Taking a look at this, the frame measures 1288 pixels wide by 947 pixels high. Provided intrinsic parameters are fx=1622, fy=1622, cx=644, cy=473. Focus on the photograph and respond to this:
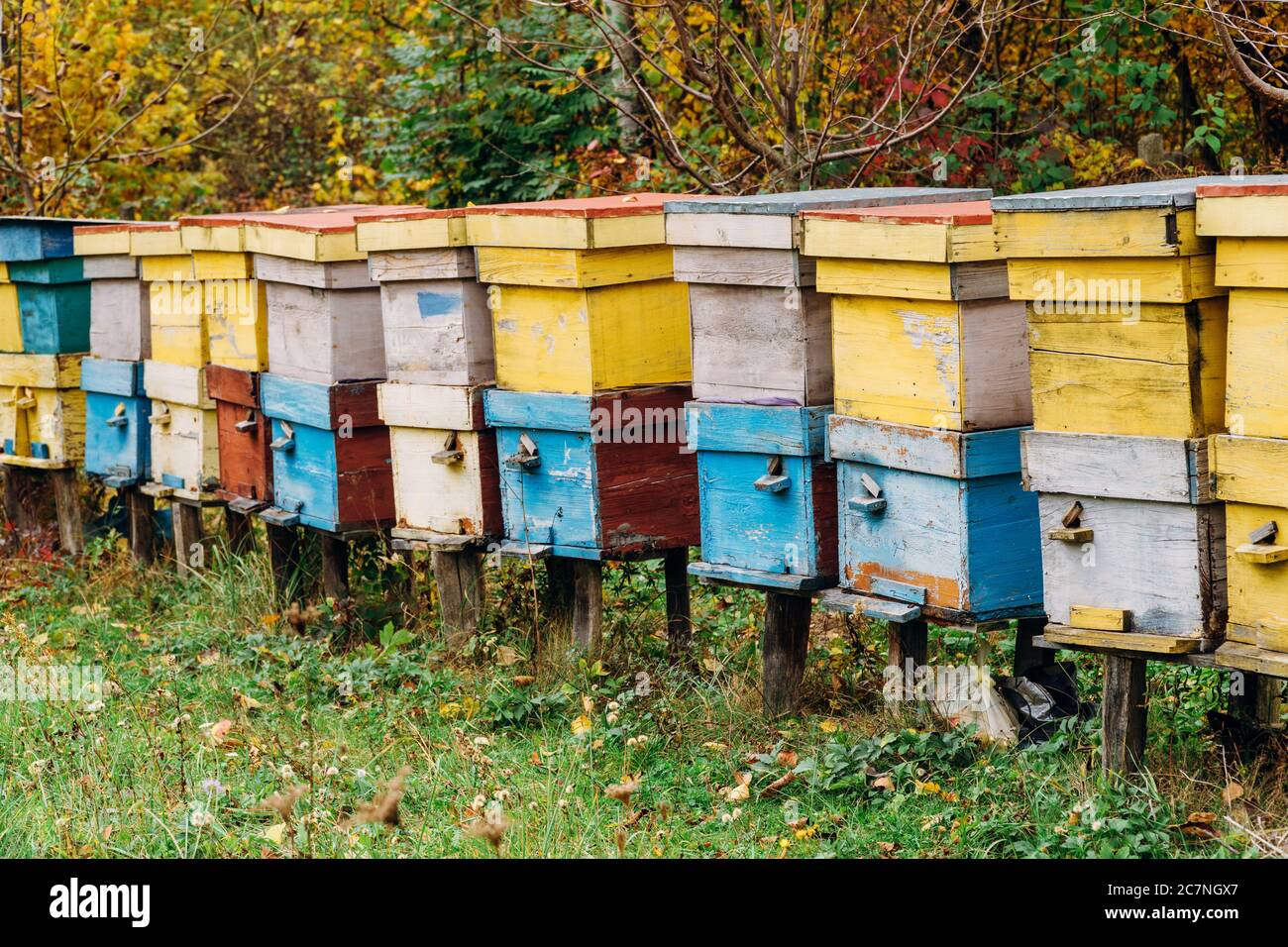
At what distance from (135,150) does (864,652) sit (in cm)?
800

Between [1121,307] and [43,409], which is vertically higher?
[1121,307]

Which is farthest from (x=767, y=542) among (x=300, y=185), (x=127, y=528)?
(x=300, y=185)

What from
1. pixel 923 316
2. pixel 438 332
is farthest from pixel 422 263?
pixel 923 316

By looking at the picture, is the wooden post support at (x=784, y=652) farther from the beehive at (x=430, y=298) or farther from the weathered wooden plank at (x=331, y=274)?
the weathered wooden plank at (x=331, y=274)

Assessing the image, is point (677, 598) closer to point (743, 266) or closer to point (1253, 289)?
point (743, 266)

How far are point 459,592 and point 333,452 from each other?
0.82 m

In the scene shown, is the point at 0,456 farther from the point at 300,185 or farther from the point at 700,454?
the point at 300,185

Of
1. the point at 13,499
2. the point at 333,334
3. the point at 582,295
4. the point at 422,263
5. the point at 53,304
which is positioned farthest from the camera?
the point at 13,499

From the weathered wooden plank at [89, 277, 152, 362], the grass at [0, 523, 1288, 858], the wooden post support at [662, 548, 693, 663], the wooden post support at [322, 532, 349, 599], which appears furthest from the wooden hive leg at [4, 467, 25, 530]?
the wooden post support at [662, 548, 693, 663]

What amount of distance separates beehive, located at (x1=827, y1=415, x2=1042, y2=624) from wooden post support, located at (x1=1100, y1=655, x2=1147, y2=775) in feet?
1.25

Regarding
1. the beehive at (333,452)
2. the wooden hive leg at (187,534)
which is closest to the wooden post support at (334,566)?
the beehive at (333,452)

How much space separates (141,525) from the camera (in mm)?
8969

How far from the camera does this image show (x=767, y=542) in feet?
17.9

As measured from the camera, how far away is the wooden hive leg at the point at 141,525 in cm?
891
